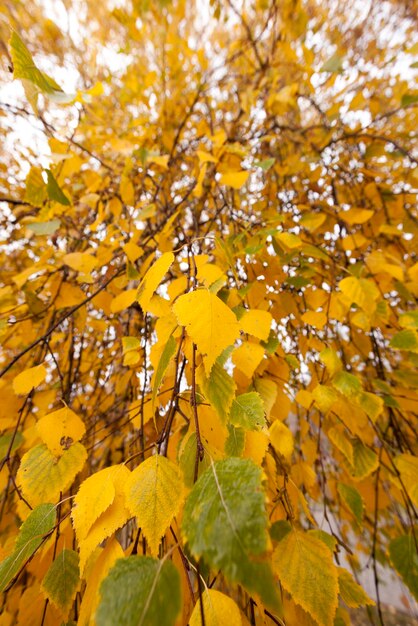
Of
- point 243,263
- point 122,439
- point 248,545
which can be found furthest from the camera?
point 122,439

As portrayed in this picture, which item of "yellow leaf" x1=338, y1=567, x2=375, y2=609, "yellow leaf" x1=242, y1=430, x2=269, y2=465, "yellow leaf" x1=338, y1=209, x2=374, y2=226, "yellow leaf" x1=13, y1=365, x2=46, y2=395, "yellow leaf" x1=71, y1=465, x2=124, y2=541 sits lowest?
"yellow leaf" x1=338, y1=567, x2=375, y2=609

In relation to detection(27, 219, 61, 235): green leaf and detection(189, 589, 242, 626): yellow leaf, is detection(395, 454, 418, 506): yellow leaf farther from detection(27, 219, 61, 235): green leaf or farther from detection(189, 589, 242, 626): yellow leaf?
detection(27, 219, 61, 235): green leaf

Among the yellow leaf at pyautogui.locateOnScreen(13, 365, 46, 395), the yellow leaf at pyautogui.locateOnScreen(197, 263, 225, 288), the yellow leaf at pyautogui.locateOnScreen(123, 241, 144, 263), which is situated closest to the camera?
the yellow leaf at pyautogui.locateOnScreen(197, 263, 225, 288)

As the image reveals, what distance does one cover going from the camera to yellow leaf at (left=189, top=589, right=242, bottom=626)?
0.84 feet

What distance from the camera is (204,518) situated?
214mm

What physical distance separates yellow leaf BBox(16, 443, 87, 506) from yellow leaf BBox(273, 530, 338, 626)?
0.85 feet

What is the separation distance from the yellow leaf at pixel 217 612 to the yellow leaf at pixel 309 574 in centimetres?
6

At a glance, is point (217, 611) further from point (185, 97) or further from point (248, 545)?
point (185, 97)

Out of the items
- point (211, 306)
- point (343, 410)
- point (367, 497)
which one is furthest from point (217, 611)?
point (367, 497)

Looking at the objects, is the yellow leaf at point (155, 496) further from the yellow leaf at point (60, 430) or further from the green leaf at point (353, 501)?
the green leaf at point (353, 501)

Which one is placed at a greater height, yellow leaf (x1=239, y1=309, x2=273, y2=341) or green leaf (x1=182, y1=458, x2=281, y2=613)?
yellow leaf (x1=239, y1=309, x2=273, y2=341)

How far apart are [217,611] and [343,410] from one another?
1.36ft

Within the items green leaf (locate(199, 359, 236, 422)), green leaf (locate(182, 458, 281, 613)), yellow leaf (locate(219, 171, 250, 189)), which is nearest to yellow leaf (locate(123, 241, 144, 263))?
yellow leaf (locate(219, 171, 250, 189))

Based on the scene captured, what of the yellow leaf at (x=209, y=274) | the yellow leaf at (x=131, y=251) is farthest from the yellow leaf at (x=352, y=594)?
the yellow leaf at (x=131, y=251)
